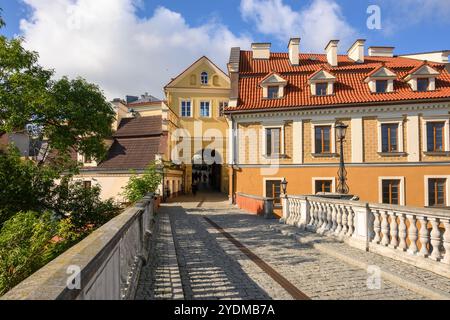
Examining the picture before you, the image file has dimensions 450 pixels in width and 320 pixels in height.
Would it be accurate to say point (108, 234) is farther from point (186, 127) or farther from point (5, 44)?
point (186, 127)

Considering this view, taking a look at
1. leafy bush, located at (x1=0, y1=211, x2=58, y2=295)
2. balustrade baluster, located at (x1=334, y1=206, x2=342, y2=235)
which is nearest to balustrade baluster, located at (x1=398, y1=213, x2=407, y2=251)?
balustrade baluster, located at (x1=334, y1=206, x2=342, y2=235)

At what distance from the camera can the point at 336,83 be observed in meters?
21.5

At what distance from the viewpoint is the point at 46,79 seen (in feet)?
40.0

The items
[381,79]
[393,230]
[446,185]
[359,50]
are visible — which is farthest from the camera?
[359,50]

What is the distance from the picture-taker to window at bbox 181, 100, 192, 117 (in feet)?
97.7

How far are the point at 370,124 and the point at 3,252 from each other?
19757 mm

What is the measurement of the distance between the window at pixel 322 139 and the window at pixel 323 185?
2021 mm

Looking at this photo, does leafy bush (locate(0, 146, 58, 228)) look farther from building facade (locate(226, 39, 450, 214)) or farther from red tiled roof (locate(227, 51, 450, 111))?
red tiled roof (locate(227, 51, 450, 111))

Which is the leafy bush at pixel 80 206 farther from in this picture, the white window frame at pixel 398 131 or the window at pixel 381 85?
the window at pixel 381 85

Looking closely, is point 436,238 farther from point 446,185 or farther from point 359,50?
point 359,50

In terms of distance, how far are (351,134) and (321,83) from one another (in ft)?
13.4

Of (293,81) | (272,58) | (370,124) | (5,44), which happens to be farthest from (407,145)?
(5,44)

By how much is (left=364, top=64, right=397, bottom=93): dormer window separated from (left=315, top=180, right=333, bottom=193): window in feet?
22.1

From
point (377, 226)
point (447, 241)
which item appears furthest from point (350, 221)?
point (447, 241)
